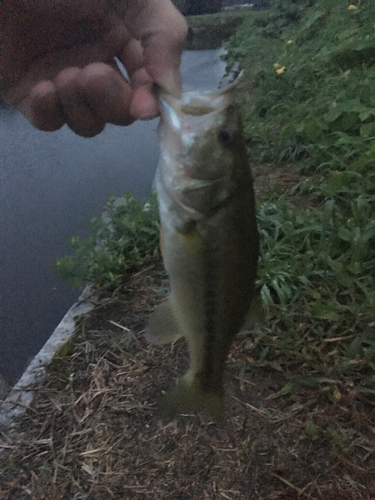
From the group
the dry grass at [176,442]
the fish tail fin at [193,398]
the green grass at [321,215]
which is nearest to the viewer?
the fish tail fin at [193,398]

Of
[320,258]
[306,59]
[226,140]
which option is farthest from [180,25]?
[306,59]

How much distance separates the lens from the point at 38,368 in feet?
7.04

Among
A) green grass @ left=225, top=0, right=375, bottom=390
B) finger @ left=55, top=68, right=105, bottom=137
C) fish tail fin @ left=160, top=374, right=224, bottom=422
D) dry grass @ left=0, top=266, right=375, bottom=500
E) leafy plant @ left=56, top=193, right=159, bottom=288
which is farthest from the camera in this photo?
leafy plant @ left=56, top=193, right=159, bottom=288

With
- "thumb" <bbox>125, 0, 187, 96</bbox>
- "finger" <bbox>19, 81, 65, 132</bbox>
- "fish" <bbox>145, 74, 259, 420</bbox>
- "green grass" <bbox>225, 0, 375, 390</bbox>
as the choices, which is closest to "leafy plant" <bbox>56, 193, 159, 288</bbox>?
"green grass" <bbox>225, 0, 375, 390</bbox>

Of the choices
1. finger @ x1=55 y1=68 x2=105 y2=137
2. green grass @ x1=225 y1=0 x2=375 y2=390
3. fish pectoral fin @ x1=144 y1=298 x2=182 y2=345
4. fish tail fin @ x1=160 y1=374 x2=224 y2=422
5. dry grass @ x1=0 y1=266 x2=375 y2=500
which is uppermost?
finger @ x1=55 y1=68 x2=105 y2=137

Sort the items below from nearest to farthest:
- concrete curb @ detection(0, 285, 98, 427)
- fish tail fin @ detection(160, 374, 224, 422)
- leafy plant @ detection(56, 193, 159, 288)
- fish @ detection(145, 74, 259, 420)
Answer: fish @ detection(145, 74, 259, 420), fish tail fin @ detection(160, 374, 224, 422), concrete curb @ detection(0, 285, 98, 427), leafy plant @ detection(56, 193, 159, 288)

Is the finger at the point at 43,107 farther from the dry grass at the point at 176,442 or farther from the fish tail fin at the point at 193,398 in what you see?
the dry grass at the point at 176,442

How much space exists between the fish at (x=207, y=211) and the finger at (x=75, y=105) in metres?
0.24

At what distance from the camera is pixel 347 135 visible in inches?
106

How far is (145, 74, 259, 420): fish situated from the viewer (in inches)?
35.8

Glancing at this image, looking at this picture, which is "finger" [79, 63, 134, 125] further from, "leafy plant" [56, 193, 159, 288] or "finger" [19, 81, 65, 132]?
"leafy plant" [56, 193, 159, 288]

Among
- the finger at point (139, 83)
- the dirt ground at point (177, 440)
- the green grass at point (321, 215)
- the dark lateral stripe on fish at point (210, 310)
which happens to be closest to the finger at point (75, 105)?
the finger at point (139, 83)

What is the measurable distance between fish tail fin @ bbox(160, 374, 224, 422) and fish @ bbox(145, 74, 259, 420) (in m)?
0.21

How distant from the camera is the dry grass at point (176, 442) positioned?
160 cm
